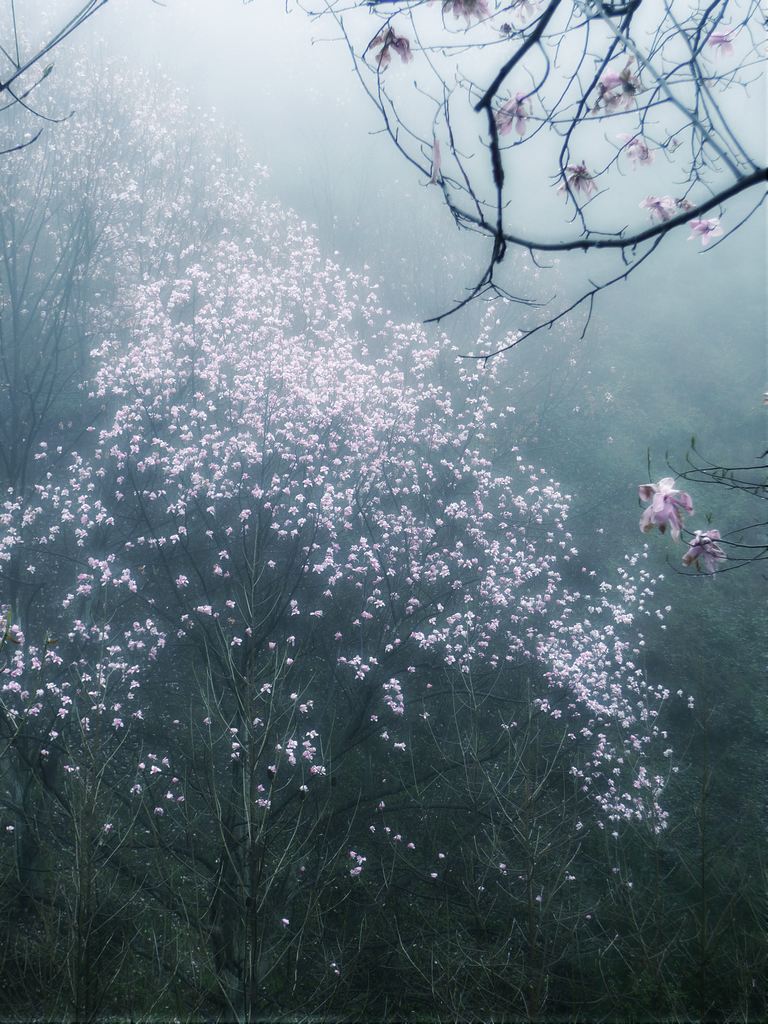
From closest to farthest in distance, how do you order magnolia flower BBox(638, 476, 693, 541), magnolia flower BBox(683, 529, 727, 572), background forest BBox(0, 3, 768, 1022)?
magnolia flower BBox(638, 476, 693, 541)
magnolia flower BBox(683, 529, 727, 572)
background forest BBox(0, 3, 768, 1022)

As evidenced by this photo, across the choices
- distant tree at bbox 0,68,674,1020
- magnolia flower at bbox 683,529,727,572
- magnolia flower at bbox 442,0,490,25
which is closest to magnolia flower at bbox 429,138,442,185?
magnolia flower at bbox 442,0,490,25

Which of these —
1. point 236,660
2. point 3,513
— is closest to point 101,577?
point 3,513

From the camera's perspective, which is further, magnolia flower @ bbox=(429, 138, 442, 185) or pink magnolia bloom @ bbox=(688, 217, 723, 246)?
pink magnolia bloom @ bbox=(688, 217, 723, 246)

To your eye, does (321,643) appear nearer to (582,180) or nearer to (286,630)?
(286,630)

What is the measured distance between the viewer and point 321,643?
14.0 meters

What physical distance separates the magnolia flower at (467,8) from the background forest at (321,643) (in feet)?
19.6

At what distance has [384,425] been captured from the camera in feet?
56.6

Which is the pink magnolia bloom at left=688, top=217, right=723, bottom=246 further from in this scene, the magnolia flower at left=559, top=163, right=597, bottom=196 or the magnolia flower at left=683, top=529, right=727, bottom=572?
the magnolia flower at left=683, top=529, right=727, bottom=572

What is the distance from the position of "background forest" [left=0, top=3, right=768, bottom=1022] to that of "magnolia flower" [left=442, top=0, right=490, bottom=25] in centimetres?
599

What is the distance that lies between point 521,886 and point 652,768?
4680 millimetres

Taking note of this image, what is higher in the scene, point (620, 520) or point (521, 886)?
point (620, 520)

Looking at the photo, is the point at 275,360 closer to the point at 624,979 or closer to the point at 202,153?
the point at 202,153

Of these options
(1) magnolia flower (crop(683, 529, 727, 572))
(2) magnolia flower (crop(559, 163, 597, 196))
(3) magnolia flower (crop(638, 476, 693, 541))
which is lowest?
(3) magnolia flower (crop(638, 476, 693, 541))

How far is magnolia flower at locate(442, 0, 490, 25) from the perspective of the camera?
2.97 m
